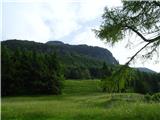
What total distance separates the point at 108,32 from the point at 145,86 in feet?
376

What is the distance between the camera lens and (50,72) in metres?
108

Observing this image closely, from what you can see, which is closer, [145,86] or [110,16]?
[110,16]

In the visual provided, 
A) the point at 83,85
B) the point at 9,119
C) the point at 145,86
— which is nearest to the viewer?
the point at 9,119

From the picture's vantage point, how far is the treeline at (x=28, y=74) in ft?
324

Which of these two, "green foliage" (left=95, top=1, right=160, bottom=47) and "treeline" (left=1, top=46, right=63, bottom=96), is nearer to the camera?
"green foliage" (left=95, top=1, right=160, bottom=47)

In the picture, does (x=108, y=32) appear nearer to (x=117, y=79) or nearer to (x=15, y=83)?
(x=117, y=79)

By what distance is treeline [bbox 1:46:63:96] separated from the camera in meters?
98.8

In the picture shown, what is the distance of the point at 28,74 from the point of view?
104m

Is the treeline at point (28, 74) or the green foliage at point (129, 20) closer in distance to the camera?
the green foliage at point (129, 20)

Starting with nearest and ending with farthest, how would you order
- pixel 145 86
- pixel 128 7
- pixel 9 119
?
pixel 128 7
pixel 9 119
pixel 145 86

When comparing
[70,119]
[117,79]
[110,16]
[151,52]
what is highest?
[110,16]

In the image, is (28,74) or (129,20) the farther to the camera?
(28,74)

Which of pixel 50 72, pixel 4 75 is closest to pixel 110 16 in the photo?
pixel 4 75

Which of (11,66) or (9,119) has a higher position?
(11,66)
